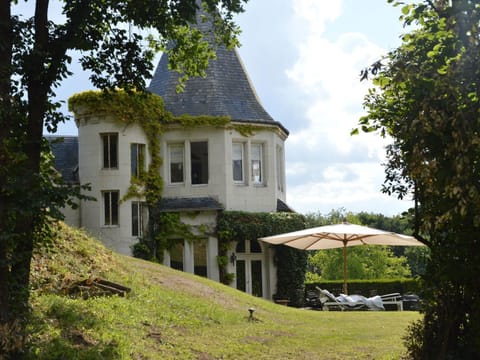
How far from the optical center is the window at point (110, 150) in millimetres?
31906

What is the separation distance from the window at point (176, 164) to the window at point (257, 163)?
3.37 meters

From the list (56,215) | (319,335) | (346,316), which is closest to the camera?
(56,215)

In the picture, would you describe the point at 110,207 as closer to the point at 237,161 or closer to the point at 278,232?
the point at 237,161

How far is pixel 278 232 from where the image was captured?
3219cm

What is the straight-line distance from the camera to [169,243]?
104 feet

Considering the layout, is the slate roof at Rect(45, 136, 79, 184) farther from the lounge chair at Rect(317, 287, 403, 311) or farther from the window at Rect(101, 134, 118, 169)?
the lounge chair at Rect(317, 287, 403, 311)

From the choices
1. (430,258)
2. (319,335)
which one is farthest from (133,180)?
(430,258)

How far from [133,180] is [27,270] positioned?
21.3 meters

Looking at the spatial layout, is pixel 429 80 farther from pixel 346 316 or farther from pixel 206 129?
pixel 206 129

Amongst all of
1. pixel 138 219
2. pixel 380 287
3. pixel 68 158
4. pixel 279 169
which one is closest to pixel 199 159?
pixel 138 219

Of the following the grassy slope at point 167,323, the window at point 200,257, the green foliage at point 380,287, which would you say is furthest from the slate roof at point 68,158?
the green foliage at point 380,287

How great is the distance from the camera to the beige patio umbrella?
23.6m

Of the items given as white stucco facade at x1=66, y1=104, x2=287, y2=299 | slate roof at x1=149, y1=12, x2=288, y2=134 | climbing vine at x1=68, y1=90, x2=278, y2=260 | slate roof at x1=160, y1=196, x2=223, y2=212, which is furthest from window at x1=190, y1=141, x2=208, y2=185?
slate roof at x1=149, y1=12, x2=288, y2=134

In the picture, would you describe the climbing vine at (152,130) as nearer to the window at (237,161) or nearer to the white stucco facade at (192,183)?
the white stucco facade at (192,183)
